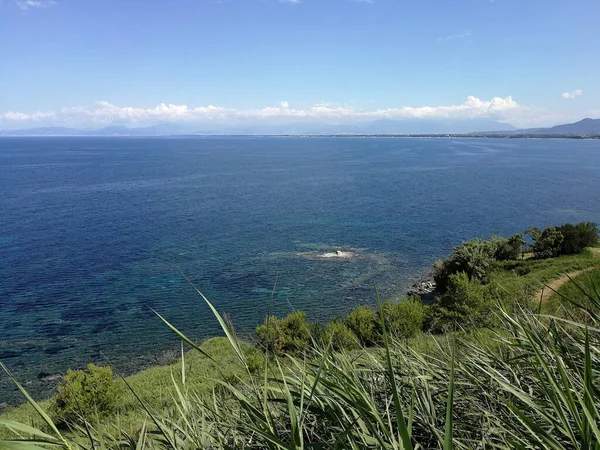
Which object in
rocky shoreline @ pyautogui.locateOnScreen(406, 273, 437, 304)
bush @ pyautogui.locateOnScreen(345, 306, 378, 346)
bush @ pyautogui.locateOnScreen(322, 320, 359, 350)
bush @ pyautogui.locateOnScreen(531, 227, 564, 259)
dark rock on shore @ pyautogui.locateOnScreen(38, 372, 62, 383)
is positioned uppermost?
bush @ pyautogui.locateOnScreen(322, 320, 359, 350)

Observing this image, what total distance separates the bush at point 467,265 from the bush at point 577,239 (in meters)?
7.71

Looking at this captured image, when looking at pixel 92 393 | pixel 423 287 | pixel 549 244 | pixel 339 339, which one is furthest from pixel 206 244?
pixel 339 339

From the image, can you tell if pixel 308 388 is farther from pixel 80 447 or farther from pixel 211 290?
pixel 211 290

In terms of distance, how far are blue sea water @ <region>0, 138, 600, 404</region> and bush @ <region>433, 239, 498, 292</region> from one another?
290 cm

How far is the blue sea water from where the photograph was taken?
29.7m

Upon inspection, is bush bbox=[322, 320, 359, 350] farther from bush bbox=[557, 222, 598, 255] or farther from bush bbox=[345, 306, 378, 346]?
bush bbox=[557, 222, 598, 255]

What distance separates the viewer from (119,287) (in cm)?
3647

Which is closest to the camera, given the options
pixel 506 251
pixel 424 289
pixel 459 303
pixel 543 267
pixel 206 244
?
pixel 459 303

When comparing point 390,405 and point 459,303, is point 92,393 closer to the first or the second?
point 390,405

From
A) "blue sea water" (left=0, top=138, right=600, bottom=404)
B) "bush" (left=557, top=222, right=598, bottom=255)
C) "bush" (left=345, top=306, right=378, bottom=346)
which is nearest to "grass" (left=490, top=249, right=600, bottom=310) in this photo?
"bush" (left=557, top=222, right=598, bottom=255)

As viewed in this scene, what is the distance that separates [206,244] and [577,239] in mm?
37098

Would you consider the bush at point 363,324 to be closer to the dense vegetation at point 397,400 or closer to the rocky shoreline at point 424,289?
the rocky shoreline at point 424,289

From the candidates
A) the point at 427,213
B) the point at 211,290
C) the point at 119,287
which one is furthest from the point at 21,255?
the point at 427,213

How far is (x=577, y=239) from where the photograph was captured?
126ft
